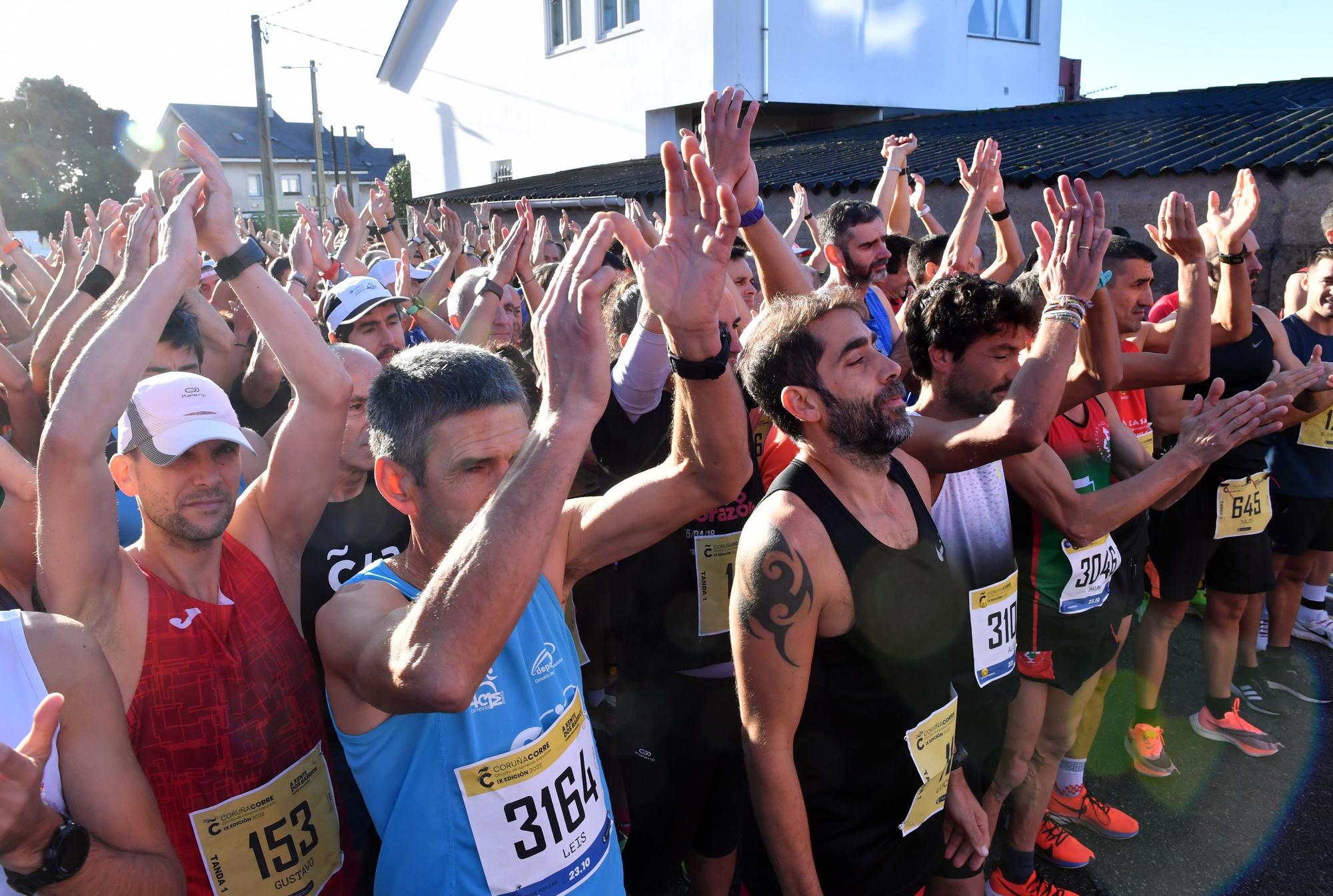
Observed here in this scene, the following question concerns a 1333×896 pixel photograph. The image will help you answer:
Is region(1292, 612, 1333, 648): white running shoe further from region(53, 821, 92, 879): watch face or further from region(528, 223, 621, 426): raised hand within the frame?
region(53, 821, 92, 879): watch face

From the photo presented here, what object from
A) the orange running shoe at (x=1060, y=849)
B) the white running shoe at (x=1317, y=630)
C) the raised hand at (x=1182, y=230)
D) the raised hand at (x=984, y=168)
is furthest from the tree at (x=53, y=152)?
the orange running shoe at (x=1060, y=849)

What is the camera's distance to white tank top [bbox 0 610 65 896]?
1.49 m

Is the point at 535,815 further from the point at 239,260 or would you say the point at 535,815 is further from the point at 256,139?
the point at 256,139

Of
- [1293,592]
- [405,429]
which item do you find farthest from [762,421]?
[1293,592]

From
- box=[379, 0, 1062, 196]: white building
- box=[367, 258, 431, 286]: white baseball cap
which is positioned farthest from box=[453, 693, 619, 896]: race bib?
box=[379, 0, 1062, 196]: white building

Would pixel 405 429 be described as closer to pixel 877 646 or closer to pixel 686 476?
pixel 686 476

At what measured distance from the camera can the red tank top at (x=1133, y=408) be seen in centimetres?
413

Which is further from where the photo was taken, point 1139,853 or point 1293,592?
point 1293,592

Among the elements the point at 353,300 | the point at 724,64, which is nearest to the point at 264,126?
the point at 724,64

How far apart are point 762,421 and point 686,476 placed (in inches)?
51.9

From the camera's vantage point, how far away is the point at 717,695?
10.0 feet

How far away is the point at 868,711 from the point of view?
7.49 ft

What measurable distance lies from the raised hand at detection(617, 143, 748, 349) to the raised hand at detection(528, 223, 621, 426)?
262 millimetres

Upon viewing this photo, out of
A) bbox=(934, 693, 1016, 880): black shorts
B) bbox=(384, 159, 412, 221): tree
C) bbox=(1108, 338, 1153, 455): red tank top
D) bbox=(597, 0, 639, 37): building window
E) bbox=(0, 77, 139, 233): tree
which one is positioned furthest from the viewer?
bbox=(0, 77, 139, 233): tree
